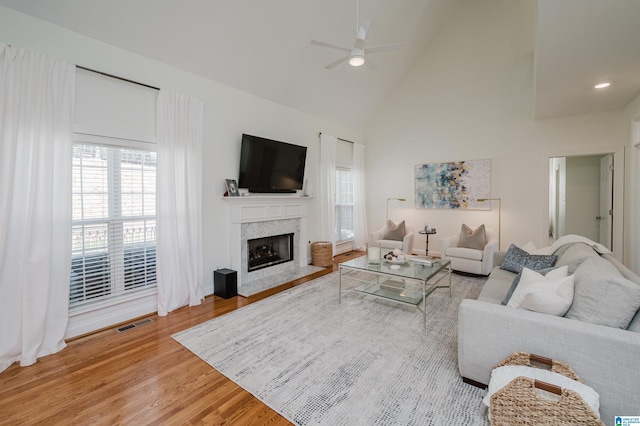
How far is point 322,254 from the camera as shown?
5438 millimetres

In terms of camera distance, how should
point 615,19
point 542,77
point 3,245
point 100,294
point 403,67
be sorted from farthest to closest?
point 403,67 → point 542,77 → point 100,294 → point 3,245 → point 615,19

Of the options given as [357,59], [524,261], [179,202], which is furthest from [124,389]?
[524,261]

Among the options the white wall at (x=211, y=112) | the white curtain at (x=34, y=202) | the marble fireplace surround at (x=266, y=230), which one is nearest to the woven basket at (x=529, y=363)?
the marble fireplace surround at (x=266, y=230)

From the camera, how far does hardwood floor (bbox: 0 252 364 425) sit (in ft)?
5.90

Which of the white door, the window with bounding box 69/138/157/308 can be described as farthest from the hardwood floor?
the white door

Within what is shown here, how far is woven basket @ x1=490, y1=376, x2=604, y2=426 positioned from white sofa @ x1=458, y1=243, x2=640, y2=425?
31 cm

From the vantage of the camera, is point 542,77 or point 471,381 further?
point 542,77

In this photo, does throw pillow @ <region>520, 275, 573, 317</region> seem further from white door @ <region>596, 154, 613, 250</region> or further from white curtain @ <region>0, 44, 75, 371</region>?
white door @ <region>596, 154, 613, 250</region>

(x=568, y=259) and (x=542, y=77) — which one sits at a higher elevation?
(x=542, y=77)

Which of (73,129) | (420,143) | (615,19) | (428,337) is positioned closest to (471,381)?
(428,337)

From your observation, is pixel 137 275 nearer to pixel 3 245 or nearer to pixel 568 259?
pixel 3 245

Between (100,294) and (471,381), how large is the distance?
11.8ft

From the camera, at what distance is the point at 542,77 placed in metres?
3.30

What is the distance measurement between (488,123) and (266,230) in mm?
4796
